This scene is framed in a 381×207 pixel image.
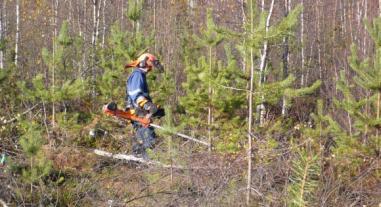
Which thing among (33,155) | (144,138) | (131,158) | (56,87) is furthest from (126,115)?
(33,155)

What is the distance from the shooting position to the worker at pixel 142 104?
957cm

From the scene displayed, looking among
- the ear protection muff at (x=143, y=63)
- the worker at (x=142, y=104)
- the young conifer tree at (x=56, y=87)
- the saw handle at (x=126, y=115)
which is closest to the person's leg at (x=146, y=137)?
the worker at (x=142, y=104)

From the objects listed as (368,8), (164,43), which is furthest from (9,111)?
(368,8)

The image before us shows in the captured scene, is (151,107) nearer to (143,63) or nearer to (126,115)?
(126,115)

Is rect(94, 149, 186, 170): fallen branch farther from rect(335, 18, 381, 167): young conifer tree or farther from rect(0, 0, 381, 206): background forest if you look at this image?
rect(335, 18, 381, 167): young conifer tree

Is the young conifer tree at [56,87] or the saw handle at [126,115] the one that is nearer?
the saw handle at [126,115]

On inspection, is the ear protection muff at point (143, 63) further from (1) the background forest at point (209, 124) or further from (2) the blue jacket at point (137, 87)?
(1) the background forest at point (209, 124)

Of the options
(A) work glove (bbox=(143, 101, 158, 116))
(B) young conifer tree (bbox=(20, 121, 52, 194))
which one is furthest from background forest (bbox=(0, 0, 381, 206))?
(A) work glove (bbox=(143, 101, 158, 116))

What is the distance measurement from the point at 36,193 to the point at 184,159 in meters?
1.82

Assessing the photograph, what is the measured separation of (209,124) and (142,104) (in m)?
1.39

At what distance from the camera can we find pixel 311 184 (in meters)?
4.13

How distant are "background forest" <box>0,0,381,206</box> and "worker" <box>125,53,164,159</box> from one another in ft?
0.85

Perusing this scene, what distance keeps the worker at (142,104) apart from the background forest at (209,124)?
259 millimetres

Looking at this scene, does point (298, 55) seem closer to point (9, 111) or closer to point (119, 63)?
point (119, 63)
